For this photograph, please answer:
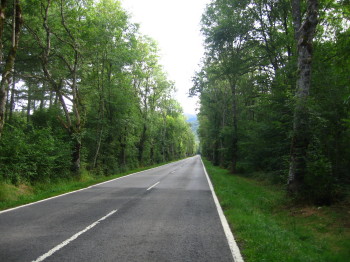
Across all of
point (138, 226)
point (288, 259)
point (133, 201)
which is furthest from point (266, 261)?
point (133, 201)

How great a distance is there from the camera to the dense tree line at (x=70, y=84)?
12.7 meters

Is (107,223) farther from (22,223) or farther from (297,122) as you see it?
(297,122)

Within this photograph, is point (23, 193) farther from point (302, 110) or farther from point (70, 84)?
point (302, 110)

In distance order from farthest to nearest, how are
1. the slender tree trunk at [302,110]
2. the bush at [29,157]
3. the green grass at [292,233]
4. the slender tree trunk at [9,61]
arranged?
→ the bush at [29,157], the slender tree trunk at [9,61], the slender tree trunk at [302,110], the green grass at [292,233]

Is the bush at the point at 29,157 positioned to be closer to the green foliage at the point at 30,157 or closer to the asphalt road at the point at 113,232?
the green foliage at the point at 30,157

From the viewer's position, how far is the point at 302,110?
26.8 feet

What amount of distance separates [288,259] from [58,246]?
13.3 feet

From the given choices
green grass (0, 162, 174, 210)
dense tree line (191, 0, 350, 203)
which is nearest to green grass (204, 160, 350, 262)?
dense tree line (191, 0, 350, 203)

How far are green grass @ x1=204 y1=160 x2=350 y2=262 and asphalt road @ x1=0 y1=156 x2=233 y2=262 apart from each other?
0.53 metres

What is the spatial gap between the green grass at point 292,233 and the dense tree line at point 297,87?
0.84m

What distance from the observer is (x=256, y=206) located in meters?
9.27

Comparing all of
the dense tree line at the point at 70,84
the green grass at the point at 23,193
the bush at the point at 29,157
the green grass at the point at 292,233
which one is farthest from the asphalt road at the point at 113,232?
the dense tree line at the point at 70,84

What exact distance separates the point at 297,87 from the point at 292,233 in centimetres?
512

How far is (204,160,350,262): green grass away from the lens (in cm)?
446
